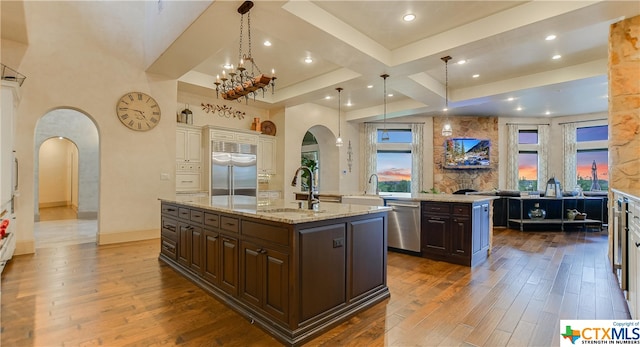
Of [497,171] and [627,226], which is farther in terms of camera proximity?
[497,171]

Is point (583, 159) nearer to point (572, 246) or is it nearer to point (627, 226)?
point (572, 246)

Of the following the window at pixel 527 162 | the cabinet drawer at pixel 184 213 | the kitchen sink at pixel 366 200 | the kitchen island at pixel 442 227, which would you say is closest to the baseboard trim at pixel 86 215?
the cabinet drawer at pixel 184 213

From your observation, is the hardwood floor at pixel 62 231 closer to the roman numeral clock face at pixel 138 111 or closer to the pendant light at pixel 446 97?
the roman numeral clock face at pixel 138 111

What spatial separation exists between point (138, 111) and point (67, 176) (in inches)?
308

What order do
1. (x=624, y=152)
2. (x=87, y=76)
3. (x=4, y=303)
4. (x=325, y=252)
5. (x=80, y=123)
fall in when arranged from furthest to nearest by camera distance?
(x=80, y=123), (x=87, y=76), (x=624, y=152), (x=4, y=303), (x=325, y=252)

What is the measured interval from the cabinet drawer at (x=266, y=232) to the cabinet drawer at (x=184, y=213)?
121 cm

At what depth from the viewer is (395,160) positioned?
10422 mm

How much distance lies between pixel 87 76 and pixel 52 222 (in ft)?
14.8

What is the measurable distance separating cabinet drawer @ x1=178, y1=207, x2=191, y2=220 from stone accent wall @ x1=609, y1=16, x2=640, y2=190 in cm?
510

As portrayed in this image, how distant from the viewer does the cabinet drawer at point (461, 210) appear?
3.92 meters

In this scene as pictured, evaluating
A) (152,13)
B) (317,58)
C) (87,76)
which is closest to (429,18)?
(317,58)

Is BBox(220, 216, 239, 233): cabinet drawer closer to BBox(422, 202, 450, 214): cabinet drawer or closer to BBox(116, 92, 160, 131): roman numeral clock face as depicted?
BBox(422, 202, 450, 214): cabinet drawer

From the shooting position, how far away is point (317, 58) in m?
→ 5.39

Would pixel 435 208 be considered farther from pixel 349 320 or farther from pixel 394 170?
pixel 394 170
